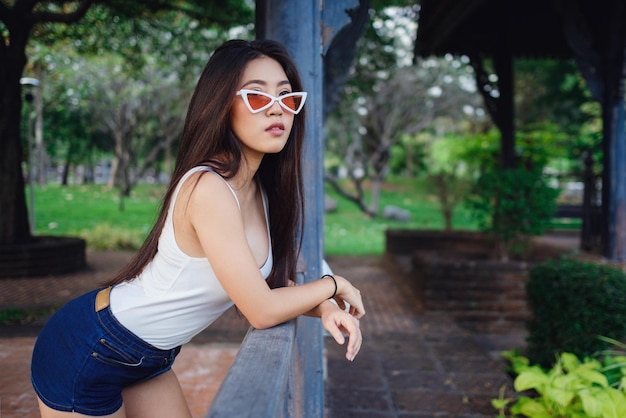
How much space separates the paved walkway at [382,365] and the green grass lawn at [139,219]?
559cm

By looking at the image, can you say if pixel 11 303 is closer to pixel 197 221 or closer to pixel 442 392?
pixel 442 392

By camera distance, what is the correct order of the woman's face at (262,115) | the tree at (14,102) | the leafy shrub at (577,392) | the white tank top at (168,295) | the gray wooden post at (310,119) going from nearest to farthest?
the white tank top at (168,295) → the woman's face at (262,115) → the gray wooden post at (310,119) → the leafy shrub at (577,392) → the tree at (14,102)

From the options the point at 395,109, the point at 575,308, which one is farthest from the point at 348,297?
the point at 395,109

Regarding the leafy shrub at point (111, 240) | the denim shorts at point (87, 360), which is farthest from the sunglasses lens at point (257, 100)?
the leafy shrub at point (111, 240)

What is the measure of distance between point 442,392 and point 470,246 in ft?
19.3

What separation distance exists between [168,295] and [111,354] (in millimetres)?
238

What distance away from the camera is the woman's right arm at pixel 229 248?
151 centimetres

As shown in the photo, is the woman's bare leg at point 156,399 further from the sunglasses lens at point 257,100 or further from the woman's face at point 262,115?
the sunglasses lens at point 257,100

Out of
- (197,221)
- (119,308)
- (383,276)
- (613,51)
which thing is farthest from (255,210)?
(383,276)

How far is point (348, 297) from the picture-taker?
1.88 metres

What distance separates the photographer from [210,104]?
1.70 m

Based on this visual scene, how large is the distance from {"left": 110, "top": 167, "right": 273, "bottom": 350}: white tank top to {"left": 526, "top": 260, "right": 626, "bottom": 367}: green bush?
122 inches

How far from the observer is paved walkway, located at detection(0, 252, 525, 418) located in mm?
→ 4027

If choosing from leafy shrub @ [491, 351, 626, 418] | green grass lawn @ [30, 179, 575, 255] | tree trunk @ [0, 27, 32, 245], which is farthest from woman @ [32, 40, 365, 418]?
green grass lawn @ [30, 179, 575, 255]
